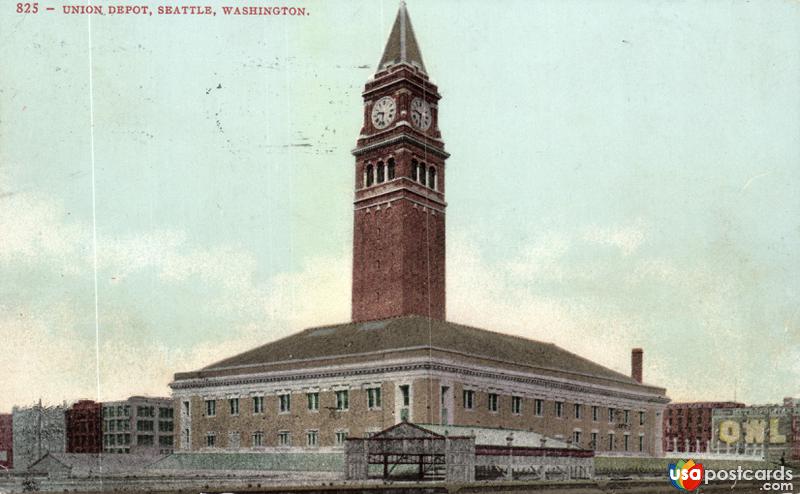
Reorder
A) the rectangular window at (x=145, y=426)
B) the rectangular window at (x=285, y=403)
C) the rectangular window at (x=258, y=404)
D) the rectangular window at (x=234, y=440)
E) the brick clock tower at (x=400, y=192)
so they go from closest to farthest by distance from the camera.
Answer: the rectangular window at (x=285, y=403) → the rectangular window at (x=258, y=404) → the rectangular window at (x=234, y=440) → the brick clock tower at (x=400, y=192) → the rectangular window at (x=145, y=426)

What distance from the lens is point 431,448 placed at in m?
37.6

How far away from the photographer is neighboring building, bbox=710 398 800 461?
85475 mm

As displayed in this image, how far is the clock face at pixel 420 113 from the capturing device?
206 feet

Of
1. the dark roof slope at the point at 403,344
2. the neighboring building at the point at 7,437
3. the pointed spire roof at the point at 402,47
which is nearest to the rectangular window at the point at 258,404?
the dark roof slope at the point at 403,344

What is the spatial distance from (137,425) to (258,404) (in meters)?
55.6

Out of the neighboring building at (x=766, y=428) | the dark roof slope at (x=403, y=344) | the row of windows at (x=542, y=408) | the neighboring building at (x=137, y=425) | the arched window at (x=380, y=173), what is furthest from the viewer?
the neighboring building at (x=137, y=425)

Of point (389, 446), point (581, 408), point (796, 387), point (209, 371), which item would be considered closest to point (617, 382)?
point (581, 408)

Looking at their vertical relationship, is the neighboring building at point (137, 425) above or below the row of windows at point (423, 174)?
below

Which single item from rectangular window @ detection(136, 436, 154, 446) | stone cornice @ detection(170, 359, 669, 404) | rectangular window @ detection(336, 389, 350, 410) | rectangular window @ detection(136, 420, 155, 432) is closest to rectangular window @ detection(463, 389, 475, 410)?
stone cornice @ detection(170, 359, 669, 404)

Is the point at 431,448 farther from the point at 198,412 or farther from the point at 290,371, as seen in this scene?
the point at 198,412

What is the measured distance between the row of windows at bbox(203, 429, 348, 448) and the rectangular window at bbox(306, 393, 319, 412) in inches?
50.5

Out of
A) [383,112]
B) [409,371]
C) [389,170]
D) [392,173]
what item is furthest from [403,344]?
[383,112]

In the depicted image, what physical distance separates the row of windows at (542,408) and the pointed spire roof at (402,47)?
22.8 meters

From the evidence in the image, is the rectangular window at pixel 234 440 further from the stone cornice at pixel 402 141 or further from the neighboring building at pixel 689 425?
the neighboring building at pixel 689 425
